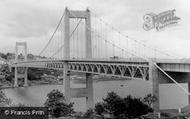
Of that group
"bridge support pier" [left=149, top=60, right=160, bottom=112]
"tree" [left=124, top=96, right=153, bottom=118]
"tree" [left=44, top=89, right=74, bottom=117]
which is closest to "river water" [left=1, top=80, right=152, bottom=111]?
"bridge support pier" [left=149, top=60, right=160, bottom=112]

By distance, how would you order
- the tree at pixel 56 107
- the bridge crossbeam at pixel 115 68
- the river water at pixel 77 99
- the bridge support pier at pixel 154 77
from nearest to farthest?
the tree at pixel 56 107, the bridge support pier at pixel 154 77, the bridge crossbeam at pixel 115 68, the river water at pixel 77 99

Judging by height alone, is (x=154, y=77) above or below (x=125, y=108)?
above

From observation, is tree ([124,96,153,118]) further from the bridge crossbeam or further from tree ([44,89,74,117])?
tree ([44,89,74,117])

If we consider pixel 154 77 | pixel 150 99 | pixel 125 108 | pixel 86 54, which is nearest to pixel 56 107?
pixel 125 108

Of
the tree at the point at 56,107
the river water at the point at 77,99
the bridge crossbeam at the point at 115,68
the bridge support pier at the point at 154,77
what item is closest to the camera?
the tree at the point at 56,107

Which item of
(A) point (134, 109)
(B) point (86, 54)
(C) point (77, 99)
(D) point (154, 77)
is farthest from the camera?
(C) point (77, 99)

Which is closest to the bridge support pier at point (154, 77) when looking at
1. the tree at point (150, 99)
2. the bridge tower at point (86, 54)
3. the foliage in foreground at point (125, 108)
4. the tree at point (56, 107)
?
the tree at point (150, 99)

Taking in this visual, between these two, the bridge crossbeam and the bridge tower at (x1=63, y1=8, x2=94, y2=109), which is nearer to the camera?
the bridge crossbeam

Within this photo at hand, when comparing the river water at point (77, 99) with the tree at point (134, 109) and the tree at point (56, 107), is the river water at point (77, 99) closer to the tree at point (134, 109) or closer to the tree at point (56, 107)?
the tree at point (134, 109)

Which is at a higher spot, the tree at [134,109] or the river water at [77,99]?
the tree at [134,109]

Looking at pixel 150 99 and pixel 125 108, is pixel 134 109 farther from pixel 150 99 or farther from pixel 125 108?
pixel 150 99

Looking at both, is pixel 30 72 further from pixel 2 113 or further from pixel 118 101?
pixel 2 113

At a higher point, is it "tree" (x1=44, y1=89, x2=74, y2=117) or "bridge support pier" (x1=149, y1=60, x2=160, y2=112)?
"bridge support pier" (x1=149, y1=60, x2=160, y2=112)
